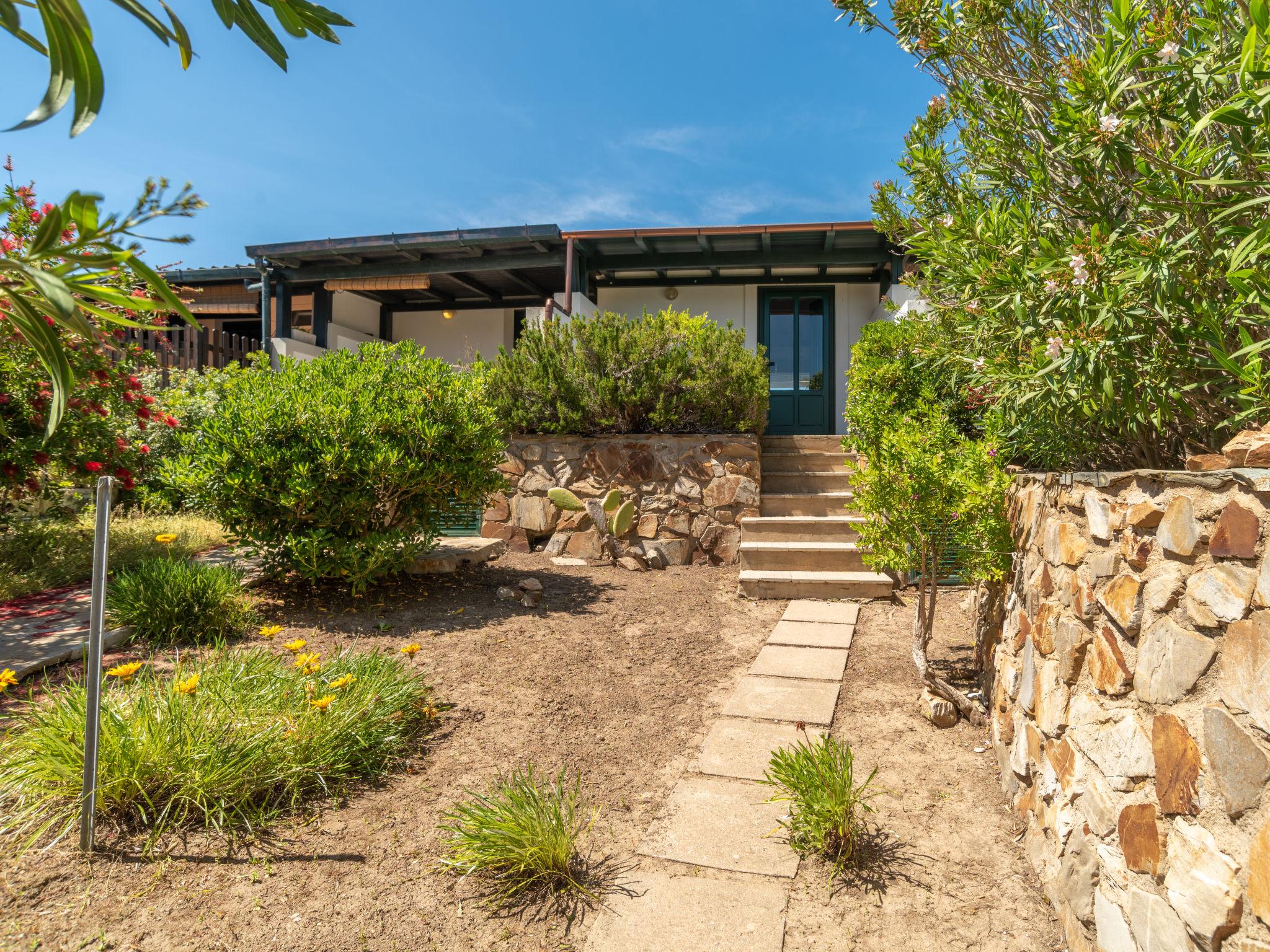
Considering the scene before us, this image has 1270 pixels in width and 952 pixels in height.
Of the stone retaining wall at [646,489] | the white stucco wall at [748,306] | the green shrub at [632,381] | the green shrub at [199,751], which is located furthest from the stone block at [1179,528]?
the white stucco wall at [748,306]

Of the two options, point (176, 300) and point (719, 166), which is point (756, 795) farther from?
point (719, 166)

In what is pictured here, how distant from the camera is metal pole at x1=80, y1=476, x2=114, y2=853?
200 centimetres

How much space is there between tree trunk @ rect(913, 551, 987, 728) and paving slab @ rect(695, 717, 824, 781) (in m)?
0.68

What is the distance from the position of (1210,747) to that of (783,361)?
9.89m

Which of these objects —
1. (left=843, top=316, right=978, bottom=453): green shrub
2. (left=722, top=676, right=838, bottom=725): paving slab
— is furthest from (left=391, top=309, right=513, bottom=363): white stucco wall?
(left=722, top=676, right=838, bottom=725): paving slab

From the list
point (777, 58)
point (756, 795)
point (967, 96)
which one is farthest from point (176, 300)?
point (777, 58)

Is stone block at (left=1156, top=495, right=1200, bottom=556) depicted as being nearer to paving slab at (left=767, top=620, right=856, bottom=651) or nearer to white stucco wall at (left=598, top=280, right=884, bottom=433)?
paving slab at (left=767, top=620, right=856, bottom=651)

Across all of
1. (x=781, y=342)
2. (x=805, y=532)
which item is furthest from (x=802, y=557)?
(x=781, y=342)

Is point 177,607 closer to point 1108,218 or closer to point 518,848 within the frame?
point 518,848

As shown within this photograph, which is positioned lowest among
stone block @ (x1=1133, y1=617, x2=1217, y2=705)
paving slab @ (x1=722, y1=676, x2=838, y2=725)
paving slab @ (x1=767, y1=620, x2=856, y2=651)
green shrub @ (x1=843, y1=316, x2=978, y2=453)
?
paving slab @ (x1=722, y1=676, x2=838, y2=725)

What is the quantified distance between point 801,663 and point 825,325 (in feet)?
26.1

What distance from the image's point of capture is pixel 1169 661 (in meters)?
1.51

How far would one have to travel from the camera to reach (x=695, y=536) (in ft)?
22.4

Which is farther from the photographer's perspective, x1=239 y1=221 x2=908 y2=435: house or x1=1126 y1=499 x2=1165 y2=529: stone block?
x1=239 y1=221 x2=908 y2=435: house
